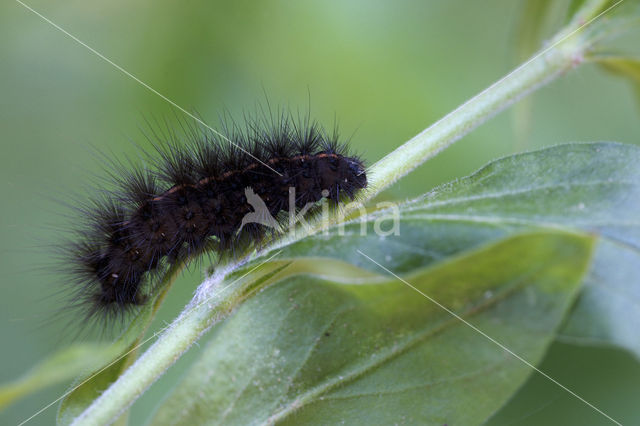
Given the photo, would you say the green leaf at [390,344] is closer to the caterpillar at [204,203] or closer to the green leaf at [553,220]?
the green leaf at [553,220]

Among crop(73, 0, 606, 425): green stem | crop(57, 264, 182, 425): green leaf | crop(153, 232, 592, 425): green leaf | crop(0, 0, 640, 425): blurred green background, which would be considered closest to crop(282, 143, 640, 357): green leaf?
crop(153, 232, 592, 425): green leaf

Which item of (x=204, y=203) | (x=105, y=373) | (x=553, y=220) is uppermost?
(x=204, y=203)

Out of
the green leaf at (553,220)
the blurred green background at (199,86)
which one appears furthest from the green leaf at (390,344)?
the blurred green background at (199,86)

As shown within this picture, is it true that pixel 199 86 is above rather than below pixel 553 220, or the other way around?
above

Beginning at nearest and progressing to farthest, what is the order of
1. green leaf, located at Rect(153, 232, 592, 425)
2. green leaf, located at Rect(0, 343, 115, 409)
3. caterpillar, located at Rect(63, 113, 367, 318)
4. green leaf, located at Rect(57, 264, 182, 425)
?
green leaf, located at Rect(153, 232, 592, 425) < green leaf, located at Rect(57, 264, 182, 425) < green leaf, located at Rect(0, 343, 115, 409) < caterpillar, located at Rect(63, 113, 367, 318)

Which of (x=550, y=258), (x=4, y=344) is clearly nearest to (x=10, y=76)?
(x=4, y=344)

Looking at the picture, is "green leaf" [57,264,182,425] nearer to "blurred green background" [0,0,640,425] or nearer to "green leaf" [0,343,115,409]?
"green leaf" [0,343,115,409]
